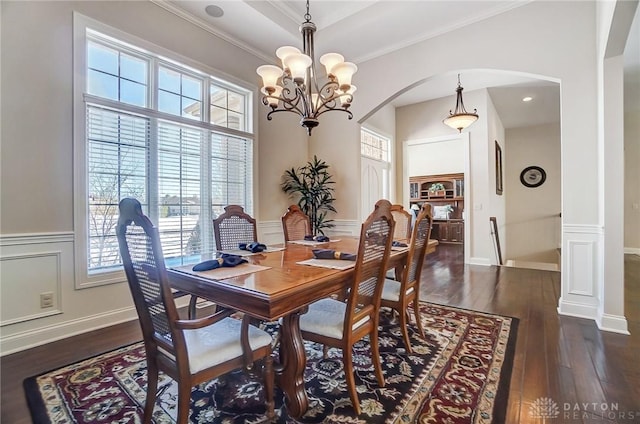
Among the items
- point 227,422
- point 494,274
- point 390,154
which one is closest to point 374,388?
point 227,422

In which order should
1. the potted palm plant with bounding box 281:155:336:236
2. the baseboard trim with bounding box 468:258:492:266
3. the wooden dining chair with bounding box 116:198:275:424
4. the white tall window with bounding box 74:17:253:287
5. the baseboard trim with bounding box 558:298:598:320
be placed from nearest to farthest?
the wooden dining chair with bounding box 116:198:275:424 → the white tall window with bounding box 74:17:253:287 → the baseboard trim with bounding box 558:298:598:320 → the potted palm plant with bounding box 281:155:336:236 → the baseboard trim with bounding box 468:258:492:266

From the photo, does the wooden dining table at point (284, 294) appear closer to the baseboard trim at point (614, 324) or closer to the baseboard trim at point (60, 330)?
the baseboard trim at point (60, 330)

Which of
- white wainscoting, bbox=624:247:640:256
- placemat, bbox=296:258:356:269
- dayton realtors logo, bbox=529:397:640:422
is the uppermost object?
placemat, bbox=296:258:356:269

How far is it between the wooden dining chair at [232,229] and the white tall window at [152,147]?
1.00m

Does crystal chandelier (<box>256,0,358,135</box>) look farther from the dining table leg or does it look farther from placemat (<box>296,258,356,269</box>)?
the dining table leg

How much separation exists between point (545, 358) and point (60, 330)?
3.80 metres

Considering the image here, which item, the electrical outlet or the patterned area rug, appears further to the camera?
the electrical outlet

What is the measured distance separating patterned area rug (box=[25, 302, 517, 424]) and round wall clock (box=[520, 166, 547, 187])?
24.2ft

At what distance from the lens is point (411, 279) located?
234 centimetres

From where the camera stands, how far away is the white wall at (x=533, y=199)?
7848 millimetres

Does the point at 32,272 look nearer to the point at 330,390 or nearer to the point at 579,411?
the point at 330,390

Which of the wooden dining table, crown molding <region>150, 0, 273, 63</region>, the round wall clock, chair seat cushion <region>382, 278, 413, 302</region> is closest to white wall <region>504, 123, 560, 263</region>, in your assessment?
the round wall clock

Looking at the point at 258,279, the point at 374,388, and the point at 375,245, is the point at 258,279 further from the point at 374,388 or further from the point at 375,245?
the point at 374,388

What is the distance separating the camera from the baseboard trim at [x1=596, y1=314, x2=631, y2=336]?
8.36 feet
